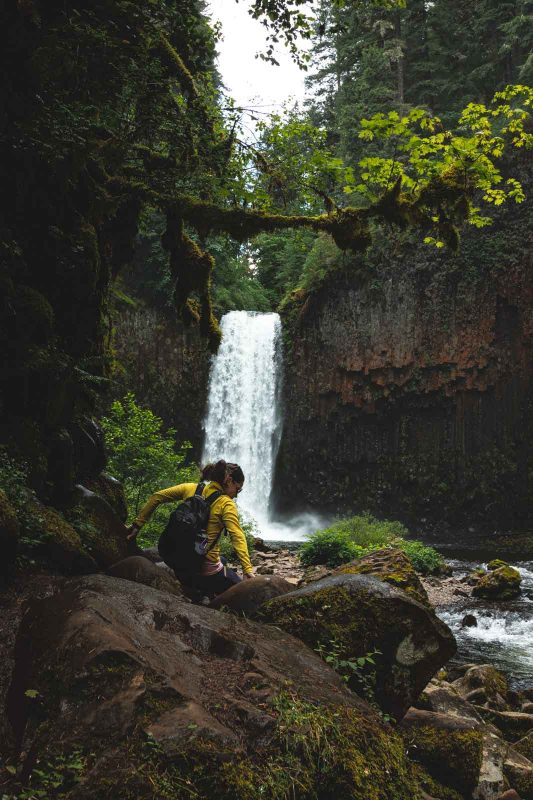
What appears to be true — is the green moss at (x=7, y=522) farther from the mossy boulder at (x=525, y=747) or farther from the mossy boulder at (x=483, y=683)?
the mossy boulder at (x=483, y=683)

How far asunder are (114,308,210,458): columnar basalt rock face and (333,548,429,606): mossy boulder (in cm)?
1939

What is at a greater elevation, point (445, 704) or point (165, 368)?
point (165, 368)

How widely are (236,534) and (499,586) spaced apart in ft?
29.1

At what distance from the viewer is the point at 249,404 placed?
24.9 m

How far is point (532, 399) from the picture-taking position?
20781mm

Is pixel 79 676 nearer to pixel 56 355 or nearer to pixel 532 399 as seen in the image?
pixel 56 355

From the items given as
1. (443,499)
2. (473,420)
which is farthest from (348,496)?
(473,420)

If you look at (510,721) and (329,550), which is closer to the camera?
(510,721)

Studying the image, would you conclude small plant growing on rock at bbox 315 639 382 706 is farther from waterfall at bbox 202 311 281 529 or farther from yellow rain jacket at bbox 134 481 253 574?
waterfall at bbox 202 311 281 529

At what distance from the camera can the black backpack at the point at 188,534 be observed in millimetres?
4602

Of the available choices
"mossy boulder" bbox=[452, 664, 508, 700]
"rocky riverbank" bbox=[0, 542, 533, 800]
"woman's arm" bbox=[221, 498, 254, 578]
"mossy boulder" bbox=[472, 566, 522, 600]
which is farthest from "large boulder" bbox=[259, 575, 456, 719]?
"mossy boulder" bbox=[472, 566, 522, 600]

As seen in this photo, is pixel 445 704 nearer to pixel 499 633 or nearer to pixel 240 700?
pixel 240 700

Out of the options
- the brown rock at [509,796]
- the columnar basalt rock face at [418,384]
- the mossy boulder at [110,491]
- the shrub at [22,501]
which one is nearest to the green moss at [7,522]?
the shrub at [22,501]

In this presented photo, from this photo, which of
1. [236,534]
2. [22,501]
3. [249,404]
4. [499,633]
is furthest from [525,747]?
[249,404]
